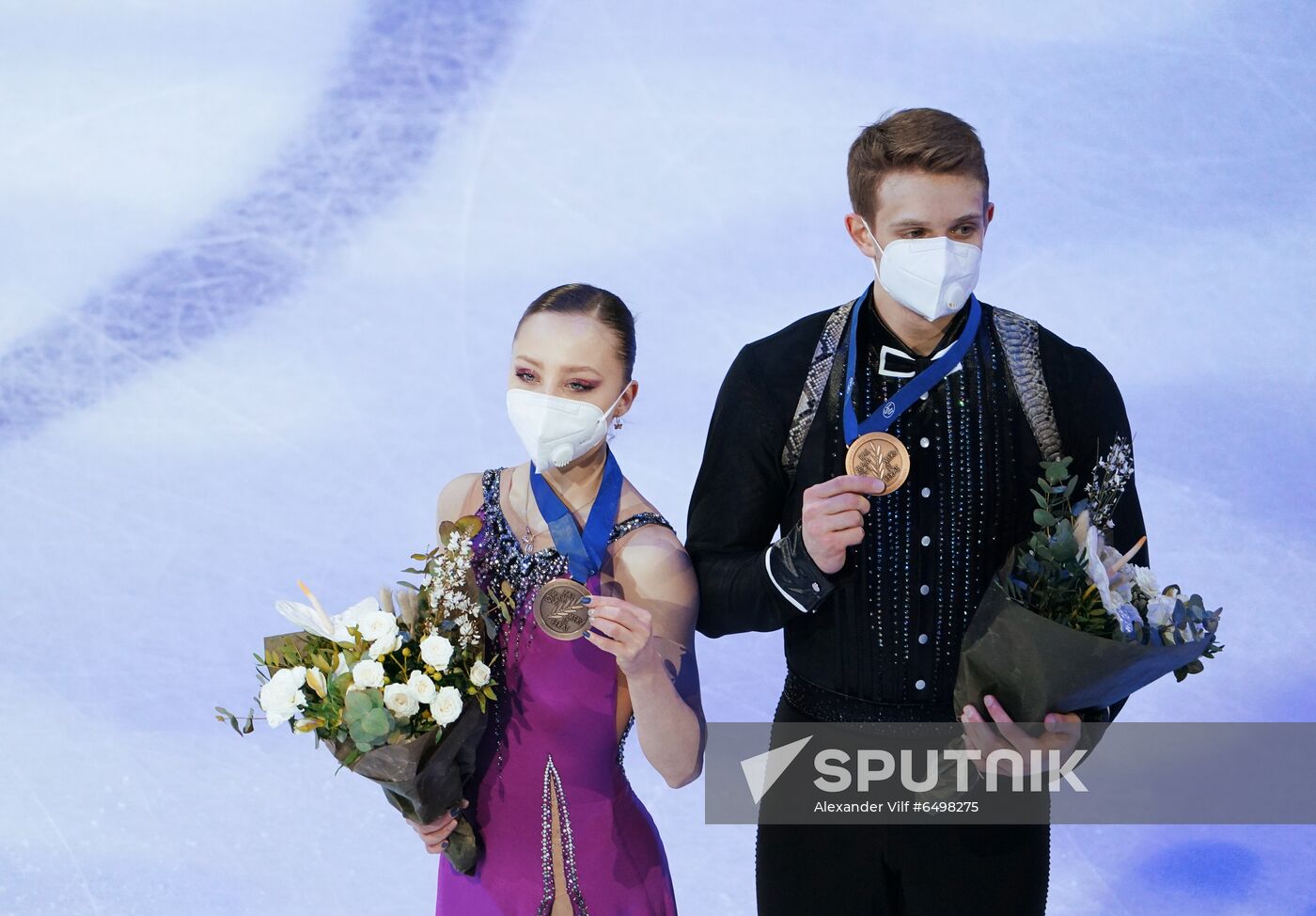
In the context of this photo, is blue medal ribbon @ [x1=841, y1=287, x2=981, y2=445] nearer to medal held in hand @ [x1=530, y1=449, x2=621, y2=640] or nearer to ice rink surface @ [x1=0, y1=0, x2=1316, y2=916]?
medal held in hand @ [x1=530, y1=449, x2=621, y2=640]

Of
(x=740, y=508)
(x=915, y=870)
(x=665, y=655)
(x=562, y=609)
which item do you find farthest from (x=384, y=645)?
(x=915, y=870)

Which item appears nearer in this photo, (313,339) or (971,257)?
(971,257)

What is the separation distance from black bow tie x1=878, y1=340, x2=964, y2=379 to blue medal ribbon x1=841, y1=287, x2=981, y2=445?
2cm

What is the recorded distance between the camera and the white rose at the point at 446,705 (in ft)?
8.04

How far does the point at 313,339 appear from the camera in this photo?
5.38m

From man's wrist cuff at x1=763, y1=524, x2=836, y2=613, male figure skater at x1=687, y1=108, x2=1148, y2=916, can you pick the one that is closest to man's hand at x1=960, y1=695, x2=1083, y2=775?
male figure skater at x1=687, y1=108, x2=1148, y2=916

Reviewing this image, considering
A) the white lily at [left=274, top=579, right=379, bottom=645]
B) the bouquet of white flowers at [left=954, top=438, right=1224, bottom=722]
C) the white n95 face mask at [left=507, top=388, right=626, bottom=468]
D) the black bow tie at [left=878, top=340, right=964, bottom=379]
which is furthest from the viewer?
the black bow tie at [left=878, top=340, right=964, bottom=379]

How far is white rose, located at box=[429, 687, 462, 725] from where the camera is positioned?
2449 millimetres

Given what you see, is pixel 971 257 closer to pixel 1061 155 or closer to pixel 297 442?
pixel 1061 155

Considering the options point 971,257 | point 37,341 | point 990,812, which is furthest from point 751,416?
point 37,341

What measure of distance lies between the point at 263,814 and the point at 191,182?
7.99ft

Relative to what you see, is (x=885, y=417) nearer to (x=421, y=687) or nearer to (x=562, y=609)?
(x=562, y=609)

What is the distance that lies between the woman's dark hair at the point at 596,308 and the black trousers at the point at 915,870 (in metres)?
1.00

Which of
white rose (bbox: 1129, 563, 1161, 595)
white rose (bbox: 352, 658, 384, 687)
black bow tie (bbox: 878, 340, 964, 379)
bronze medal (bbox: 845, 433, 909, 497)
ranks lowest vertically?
white rose (bbox: 352, 658, 384, 687)
